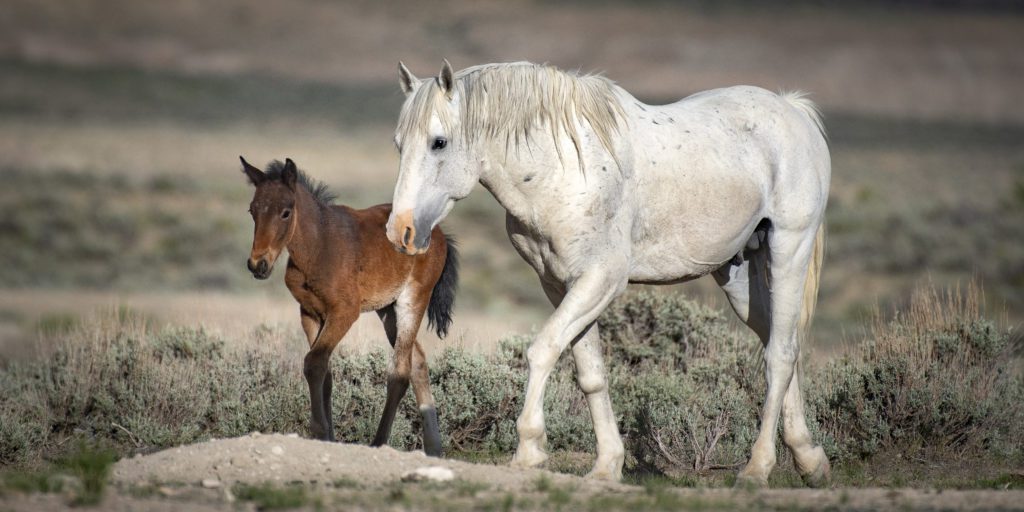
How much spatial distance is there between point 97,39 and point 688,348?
248 ft

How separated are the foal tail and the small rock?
2780mm

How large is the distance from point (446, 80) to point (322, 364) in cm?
224

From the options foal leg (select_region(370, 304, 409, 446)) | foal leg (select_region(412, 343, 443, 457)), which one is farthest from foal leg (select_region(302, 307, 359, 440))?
Result: foal leg (select_region(412, 343, 443, 457))

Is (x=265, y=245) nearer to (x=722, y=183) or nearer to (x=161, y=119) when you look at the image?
(x=722, y=183)

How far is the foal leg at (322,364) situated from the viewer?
775 cm

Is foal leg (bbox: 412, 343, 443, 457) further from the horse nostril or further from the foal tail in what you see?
the horse nostril

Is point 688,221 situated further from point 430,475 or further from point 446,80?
point 430,475

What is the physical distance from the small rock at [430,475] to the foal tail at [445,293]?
9.12ft

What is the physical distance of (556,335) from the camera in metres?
6.46

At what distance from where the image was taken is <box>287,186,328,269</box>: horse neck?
7.90 m

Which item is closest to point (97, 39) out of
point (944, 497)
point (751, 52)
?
point (751, 52)

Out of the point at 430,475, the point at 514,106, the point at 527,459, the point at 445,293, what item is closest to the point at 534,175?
the point at 514,106

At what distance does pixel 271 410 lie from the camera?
9594mm

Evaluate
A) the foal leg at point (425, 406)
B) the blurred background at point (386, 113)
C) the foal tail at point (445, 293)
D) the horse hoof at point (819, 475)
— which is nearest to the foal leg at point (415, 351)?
the foal leg at point (425, 406)
